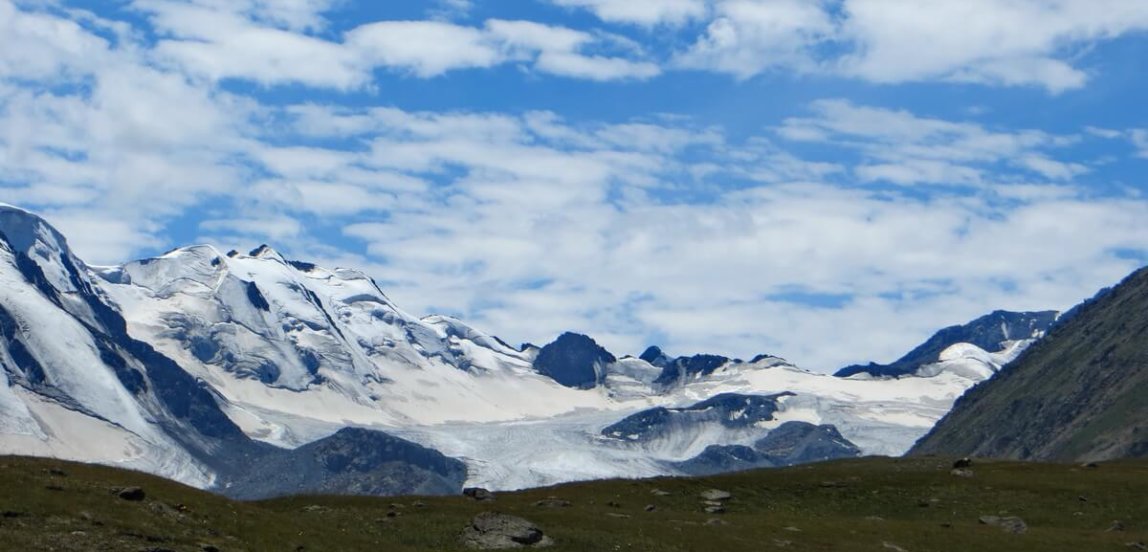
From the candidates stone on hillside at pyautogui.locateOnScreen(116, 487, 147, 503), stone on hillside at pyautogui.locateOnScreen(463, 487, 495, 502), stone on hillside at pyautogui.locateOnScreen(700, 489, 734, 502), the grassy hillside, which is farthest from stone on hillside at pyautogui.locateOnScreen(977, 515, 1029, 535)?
stone on hillside at pyautogui.locateOnScreen(116, 487, 147, 503)

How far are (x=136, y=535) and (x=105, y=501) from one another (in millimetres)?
4919

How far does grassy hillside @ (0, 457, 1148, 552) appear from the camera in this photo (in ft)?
236

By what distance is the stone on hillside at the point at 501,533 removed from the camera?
82.4 meters

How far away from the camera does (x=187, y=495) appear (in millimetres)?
80938

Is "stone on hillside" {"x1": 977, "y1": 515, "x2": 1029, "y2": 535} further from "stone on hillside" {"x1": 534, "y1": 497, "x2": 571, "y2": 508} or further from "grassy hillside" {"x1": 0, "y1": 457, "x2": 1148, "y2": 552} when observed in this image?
"stone on hillside" {"x1": 534, "y1": 497, "x2": 571, "y2": 508}

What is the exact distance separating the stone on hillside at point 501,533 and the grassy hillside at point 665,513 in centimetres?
92

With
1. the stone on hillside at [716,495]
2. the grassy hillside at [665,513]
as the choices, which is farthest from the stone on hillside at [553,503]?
the stone on hillside at [716,495]

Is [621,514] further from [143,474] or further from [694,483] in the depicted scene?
[143,474]

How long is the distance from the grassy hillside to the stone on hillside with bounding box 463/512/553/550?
918 millimetres

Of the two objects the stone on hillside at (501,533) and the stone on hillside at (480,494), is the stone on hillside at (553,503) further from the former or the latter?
the stone on hillside at (501,533)

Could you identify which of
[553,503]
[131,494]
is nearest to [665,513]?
[553,503]

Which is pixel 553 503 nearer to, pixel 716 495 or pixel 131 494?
pixel 716 495

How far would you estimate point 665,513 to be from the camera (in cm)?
9850

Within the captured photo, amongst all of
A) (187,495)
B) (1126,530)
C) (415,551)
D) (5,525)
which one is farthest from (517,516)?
(1126,530)
